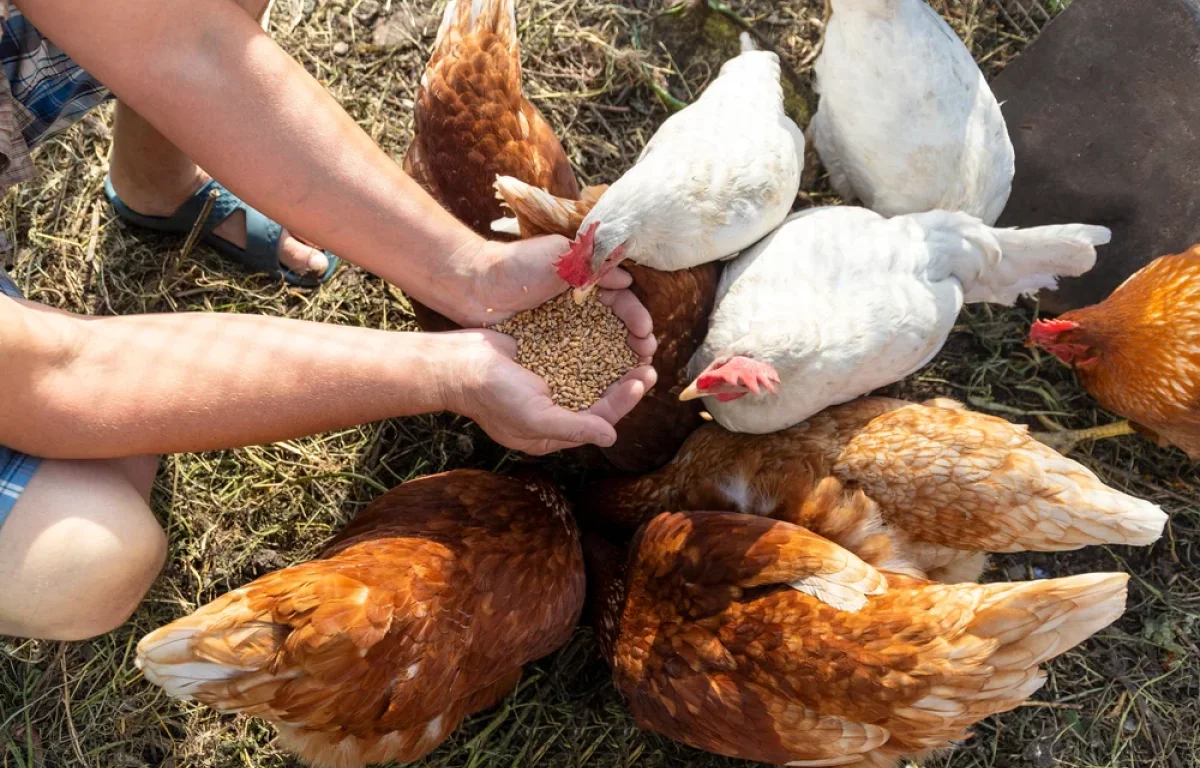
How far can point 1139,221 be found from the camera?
2297mm

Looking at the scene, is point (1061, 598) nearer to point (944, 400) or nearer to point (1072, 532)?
point (1072, 532)

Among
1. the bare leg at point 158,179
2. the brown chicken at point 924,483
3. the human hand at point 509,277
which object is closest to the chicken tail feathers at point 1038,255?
the brown chicken at point 924,483

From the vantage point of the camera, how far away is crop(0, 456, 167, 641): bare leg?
4.83ft

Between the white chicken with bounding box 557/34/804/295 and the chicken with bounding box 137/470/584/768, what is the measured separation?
23.1 inches

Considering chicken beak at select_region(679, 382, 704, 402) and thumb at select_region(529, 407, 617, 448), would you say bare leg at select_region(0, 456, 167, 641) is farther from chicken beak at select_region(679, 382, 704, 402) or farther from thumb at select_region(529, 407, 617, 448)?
chicken beak at select_region(679, 382, 704, 402)

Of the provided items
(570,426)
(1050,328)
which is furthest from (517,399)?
(1050,328)

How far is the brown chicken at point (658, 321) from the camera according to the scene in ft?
5.86

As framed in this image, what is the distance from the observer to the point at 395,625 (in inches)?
60.5

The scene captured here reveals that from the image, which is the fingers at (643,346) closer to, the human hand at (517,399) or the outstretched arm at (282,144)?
the human hand at (517,399)

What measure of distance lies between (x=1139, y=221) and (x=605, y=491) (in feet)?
5.64

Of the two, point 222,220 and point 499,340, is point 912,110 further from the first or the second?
point 222,220

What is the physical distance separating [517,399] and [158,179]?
1321mm

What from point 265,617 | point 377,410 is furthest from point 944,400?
point 265,617

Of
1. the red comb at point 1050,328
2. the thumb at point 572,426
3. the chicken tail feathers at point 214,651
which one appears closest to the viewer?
the chicken tail feathers at point 214,651
